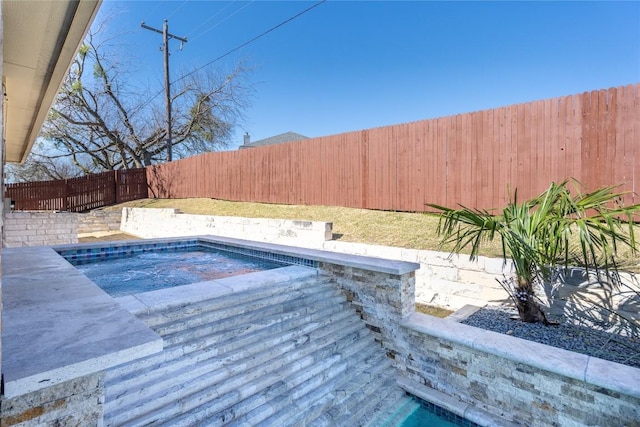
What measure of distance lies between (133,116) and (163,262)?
58.1 ft

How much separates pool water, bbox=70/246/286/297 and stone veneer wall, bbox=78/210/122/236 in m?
8.42

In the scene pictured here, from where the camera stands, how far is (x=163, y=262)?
643cm

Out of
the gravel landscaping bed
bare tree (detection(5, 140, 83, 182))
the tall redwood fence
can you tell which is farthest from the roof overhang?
bare tree (detection(5, 140, 83, 182))

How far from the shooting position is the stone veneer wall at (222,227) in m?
7.36

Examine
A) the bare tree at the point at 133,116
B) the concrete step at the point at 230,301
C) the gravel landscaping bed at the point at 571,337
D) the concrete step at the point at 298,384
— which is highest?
the bare tree at the point at 133,116

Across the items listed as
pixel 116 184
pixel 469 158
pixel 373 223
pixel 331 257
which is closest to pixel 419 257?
pixel 331 257

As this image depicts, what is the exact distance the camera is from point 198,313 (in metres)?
3.26

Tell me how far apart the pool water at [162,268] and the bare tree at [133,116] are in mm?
14973

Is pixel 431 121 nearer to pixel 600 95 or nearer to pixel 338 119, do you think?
pixel 600 95

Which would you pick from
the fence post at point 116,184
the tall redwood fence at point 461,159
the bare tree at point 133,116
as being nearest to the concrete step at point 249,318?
the tall redwood fence at point 461,159

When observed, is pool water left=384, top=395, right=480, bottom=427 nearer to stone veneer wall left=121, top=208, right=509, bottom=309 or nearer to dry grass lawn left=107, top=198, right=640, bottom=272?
stone veneer wall left=121, top=208, right=509, bottom=309

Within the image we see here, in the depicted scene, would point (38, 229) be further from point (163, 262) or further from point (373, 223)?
point (373, 223)

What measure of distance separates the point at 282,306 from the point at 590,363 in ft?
9.42

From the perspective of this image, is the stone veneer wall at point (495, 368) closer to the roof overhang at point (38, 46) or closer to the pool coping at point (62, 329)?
the pool coping at point (62, 329)
